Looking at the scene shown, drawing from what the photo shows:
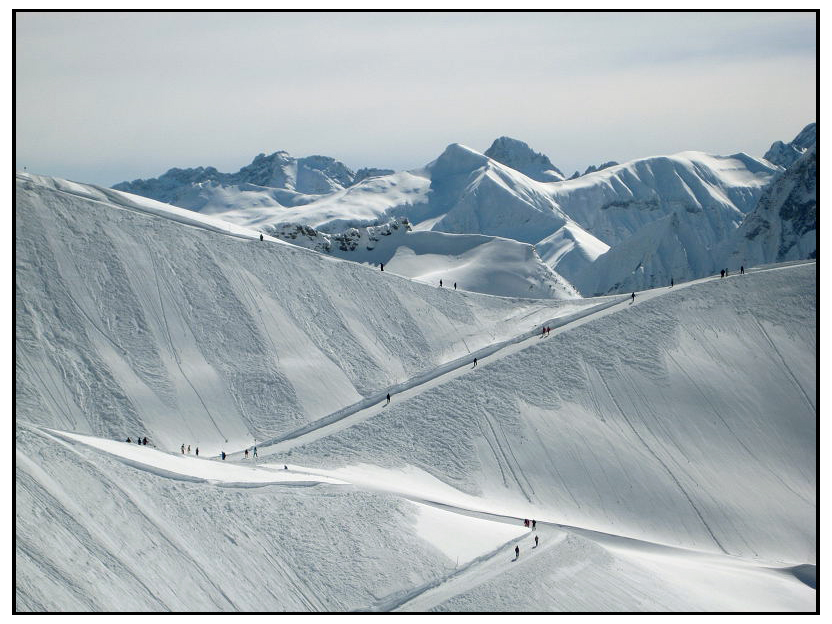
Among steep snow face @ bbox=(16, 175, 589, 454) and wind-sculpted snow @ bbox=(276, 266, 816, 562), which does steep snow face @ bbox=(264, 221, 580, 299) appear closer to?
steep snow face @ bbox=(16, 175, 589, 454)

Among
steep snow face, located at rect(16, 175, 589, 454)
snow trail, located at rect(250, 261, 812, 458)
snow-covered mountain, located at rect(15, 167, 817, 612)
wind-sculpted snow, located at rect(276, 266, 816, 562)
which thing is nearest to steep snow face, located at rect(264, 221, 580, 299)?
steep snow face, located at rect(16, 175, 589, 454)

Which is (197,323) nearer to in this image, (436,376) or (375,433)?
(436,376)

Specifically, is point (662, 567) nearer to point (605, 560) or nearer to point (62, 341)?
point (605, 560)

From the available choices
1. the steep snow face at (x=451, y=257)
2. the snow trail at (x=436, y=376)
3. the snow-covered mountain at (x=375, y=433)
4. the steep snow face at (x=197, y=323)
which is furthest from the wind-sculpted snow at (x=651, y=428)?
the steep snow face at (x=451, y=257)

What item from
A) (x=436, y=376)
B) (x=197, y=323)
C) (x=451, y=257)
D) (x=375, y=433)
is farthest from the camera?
(x=451, y=257)

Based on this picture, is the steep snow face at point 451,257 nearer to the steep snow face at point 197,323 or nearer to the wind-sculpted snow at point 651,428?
the steep snow face at point 197,323

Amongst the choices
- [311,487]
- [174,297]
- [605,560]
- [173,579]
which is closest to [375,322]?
[174,297]

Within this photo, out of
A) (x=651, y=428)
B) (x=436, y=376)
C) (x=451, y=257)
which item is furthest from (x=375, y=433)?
(x=451, y=257)
